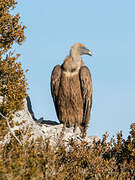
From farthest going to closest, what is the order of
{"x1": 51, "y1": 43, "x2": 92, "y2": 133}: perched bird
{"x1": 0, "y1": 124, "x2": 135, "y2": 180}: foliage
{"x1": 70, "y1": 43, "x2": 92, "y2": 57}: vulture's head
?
{"x1": 70, "y1": 43, "x2": 92, "y2": 57}: vulture's head, {"x1": 51, "y1": 43, "x2": 92, "y2": 133}: perched bird, {"x1": 0, "y1": 124, "x2": 135, "y2": 180}: foliage

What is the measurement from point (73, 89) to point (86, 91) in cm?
41

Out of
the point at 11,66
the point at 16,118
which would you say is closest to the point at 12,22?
the point at 11,66

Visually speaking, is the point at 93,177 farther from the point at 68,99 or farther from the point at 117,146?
the point at 68,99

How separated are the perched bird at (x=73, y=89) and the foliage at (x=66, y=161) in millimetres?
3323

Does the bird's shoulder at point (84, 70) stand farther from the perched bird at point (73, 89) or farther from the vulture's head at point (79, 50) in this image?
the vulture's head at point (79, 50)

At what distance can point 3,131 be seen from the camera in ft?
32.4

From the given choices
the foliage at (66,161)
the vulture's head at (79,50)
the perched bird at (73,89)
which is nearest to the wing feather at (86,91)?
the perched bird at (73,89)

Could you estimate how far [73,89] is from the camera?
1452cm

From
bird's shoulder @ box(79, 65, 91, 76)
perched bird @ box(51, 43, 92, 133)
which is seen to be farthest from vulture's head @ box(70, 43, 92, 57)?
bird's shoulder @ box(79, 65, 91, 76)

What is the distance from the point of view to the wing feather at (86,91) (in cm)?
1456

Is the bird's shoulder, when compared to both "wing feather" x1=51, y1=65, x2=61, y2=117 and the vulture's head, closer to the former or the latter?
the vulture's head

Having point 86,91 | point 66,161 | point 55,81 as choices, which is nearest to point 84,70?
point 86,91

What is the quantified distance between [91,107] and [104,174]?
6315 millimetres

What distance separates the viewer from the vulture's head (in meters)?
14.8
